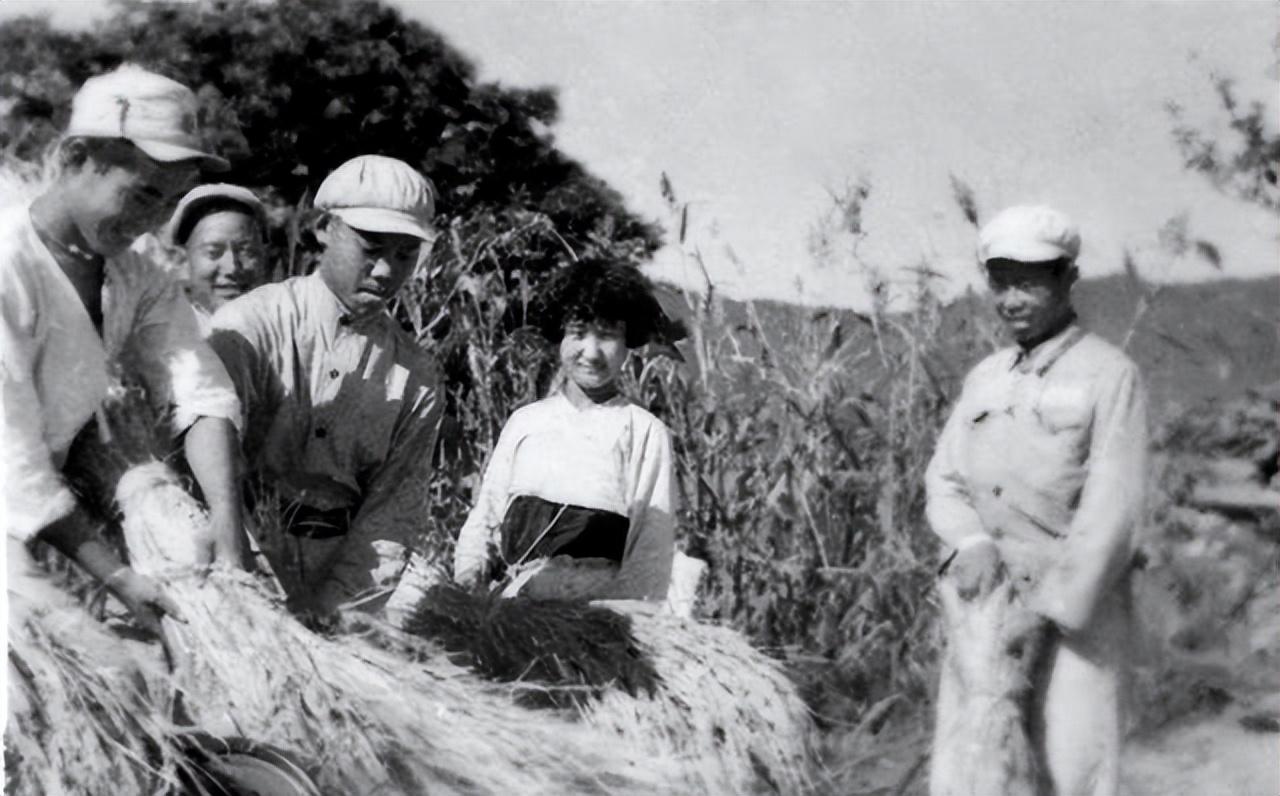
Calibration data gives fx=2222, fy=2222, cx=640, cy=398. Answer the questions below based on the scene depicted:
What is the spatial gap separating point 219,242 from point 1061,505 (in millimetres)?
1986

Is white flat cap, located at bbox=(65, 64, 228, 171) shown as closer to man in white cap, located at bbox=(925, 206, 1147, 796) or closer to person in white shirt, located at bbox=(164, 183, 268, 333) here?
person in white shirt, located at bbox=(164, 183, 268, 333)

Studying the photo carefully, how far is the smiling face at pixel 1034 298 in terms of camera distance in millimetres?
4914

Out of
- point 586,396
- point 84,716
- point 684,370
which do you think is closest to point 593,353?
point 586,396

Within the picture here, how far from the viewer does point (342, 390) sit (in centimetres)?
504

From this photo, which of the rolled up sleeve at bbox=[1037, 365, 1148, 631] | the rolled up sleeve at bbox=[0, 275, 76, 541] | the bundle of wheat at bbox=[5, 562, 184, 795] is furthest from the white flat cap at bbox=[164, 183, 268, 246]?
the rolled up sleeve at bbox=[1037, 365, 1148, 631]

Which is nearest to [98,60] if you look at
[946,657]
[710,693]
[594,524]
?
[594,524]

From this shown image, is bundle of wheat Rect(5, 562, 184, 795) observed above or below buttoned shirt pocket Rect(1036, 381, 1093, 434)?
below

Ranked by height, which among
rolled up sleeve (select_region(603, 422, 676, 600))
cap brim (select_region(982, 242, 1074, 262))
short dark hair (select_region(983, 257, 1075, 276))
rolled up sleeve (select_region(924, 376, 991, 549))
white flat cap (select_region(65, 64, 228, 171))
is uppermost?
cap brim (select_region(982, 242, 1074, 262))

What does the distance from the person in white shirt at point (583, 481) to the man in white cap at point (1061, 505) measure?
2.33 ft

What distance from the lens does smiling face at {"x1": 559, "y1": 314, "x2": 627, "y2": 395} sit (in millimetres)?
5062

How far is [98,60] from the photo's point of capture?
5.17 m

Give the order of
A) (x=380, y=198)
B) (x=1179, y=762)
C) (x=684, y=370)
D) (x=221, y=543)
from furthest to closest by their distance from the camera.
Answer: (x=684, y=370) < (x=1179, y=762) < (x=380, y=198) < (x=221, y=543)

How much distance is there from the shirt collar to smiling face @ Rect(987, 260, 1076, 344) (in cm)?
2

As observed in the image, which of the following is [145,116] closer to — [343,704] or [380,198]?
[380,198]
